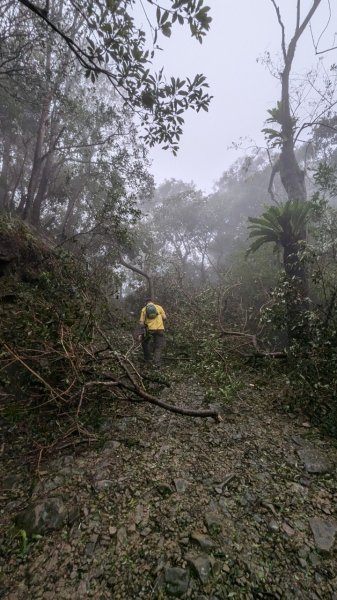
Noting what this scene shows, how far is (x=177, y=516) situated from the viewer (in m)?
2.43

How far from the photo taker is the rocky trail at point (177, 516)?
197 centimetres

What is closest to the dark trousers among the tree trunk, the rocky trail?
the rocky trail

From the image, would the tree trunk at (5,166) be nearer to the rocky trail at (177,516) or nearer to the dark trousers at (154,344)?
the dark trousers at (154,344)

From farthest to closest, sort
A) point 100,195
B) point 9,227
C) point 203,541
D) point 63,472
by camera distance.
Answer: point 100,195 → point 9,227 → point 63,472 → point 203,541

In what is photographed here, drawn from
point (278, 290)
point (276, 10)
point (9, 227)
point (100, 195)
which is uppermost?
point (276, 10)

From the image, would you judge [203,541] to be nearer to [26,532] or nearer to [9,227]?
[26,532]

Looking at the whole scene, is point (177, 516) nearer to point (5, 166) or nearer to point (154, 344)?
point (154, 344)

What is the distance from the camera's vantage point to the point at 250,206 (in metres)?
22.8

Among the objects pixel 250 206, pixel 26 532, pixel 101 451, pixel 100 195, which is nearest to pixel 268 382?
pixel 101 451

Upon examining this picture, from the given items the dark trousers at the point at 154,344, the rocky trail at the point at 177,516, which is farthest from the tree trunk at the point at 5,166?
the rocky trail at the point at 177,516

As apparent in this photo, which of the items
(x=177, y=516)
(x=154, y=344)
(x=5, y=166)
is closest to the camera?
(x=177, y=516)

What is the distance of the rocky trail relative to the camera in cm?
197

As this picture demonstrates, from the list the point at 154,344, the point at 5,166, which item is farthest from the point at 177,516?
the point at 5,166

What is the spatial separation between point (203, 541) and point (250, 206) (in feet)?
76.9
